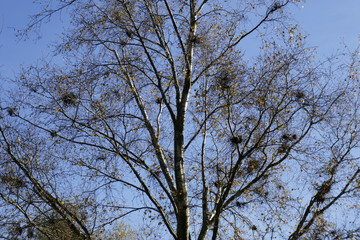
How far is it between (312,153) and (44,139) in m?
5.66

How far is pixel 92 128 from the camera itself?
9367 mm

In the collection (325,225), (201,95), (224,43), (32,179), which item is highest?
(224,43)

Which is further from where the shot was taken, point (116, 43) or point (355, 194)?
point (116, 43)

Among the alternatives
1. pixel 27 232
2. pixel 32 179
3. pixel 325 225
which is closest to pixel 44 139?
pixel 32 179

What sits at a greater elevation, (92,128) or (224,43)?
(224,43)

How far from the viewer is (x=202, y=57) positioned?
1024cm

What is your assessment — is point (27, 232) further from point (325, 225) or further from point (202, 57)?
point (325, 225)

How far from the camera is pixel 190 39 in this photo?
10.2m

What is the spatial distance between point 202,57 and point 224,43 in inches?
22.6

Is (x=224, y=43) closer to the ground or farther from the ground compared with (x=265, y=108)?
farther from the ground

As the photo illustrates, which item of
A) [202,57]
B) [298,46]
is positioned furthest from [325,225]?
[202,57]

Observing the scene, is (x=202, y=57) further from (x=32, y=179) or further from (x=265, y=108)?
(x=32, y=179)

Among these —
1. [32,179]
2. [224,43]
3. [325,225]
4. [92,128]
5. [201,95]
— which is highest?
[224,43]

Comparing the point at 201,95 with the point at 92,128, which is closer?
the point at 92,128
